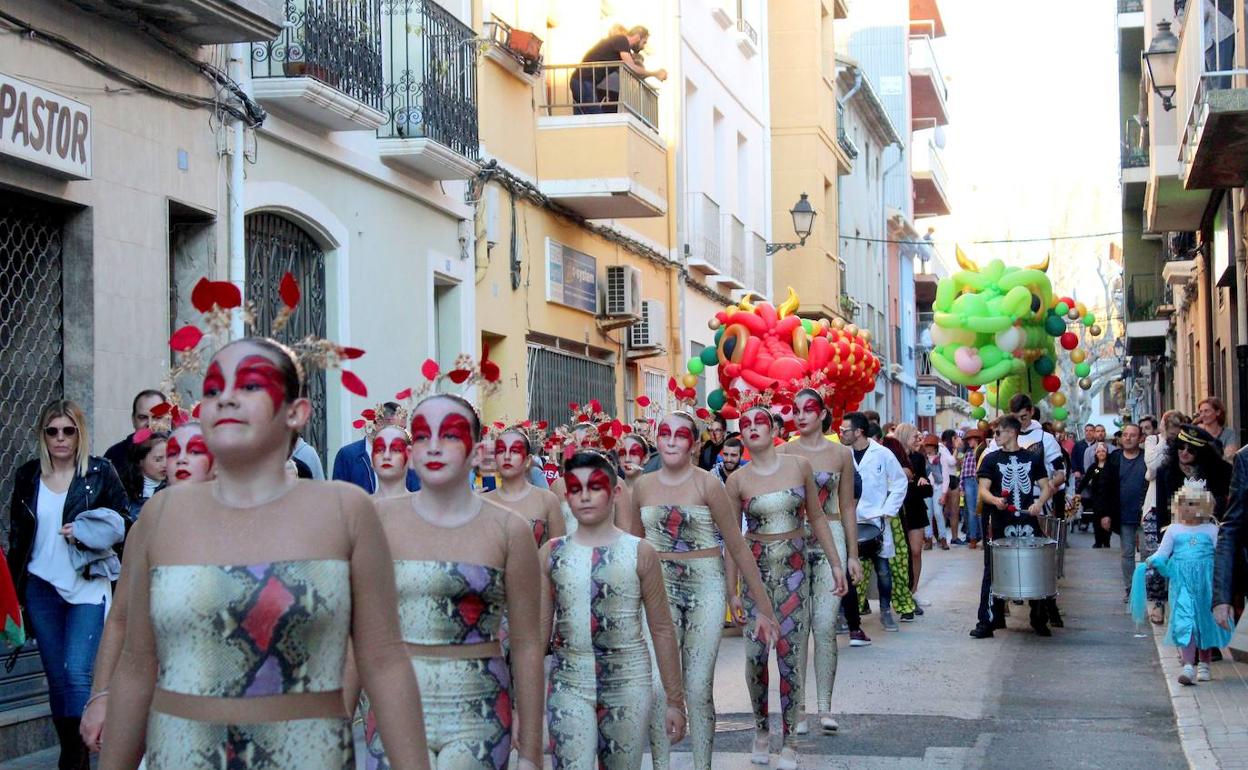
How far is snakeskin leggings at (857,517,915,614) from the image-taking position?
15.5 meters

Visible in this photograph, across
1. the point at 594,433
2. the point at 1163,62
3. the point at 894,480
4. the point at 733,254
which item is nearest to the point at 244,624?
the point at 594,433

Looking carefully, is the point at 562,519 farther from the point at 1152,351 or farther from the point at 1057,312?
the point at 1152,351

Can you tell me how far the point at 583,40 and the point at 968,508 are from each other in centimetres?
1040

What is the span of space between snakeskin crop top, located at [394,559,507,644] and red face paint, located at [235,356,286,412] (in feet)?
5.55

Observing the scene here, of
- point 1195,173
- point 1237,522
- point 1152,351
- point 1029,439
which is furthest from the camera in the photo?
point 1152,351

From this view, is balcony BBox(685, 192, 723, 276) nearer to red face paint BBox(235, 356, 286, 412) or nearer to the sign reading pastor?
the sign reading pastor

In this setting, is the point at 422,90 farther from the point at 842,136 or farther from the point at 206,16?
the point at 842,136

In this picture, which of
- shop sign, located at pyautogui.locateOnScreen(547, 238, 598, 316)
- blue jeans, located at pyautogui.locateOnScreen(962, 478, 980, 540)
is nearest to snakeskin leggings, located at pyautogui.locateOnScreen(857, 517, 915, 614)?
shop sign, located at pyautogui.locateOnScreen(547, 238, 598, 316)

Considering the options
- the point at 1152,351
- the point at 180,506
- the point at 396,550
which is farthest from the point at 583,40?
the point at 1152,351

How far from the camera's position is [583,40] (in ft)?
69.7

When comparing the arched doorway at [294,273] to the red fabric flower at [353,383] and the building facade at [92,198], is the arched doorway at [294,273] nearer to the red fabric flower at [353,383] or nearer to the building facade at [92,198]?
the building facade at [92,198]

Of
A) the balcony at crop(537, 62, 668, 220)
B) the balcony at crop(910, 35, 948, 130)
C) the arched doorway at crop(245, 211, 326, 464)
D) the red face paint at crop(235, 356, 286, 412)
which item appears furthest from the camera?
the balcony at crop(910, 35, 948, 130)

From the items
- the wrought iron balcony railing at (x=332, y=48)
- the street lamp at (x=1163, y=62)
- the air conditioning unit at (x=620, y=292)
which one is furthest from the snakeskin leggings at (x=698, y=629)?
the street lamp at (x=1163, y=62)

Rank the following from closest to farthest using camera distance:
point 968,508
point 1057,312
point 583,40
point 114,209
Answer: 1. point 114,209
2. point 583,40
3. point 1057,312
4. point 968,508
